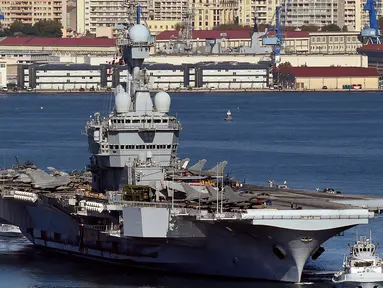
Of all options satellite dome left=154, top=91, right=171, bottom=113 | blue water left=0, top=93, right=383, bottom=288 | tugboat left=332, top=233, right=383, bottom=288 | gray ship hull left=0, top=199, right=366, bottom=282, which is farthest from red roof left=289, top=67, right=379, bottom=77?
tugboat left=332, top=233, right=383, bottom=288

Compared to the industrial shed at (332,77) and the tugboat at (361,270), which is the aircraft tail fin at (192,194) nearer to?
the tugboat at (361,270)

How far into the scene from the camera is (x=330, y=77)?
7313 inches

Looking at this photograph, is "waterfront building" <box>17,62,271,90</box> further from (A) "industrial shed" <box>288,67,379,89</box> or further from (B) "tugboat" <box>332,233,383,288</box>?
(B) "tugboat" <box>332,233,383,288</box>

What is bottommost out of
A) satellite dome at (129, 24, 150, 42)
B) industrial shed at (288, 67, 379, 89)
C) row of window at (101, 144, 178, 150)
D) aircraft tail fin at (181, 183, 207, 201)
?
industrial shed at (288, 67, 379, 89)

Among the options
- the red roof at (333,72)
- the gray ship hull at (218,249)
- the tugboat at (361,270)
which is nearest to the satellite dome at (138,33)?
the gray ship hull at (218,249)

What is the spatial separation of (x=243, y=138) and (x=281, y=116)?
102ft

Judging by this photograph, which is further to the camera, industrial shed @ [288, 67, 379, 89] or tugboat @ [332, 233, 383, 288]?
industrial shed @ [288, 67, 379, 89]

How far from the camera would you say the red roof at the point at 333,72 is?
186 metres

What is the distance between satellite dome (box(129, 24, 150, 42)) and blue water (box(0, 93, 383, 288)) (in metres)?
2.48

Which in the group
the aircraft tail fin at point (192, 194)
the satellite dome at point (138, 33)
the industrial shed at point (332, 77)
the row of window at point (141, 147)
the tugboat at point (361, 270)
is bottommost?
the industrial shed at point (332, 77)

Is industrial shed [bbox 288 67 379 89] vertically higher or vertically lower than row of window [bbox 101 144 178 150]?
lower

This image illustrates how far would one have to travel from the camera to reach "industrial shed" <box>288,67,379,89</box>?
18638 centimetres

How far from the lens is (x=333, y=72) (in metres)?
186

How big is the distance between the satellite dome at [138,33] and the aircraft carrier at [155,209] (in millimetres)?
30
